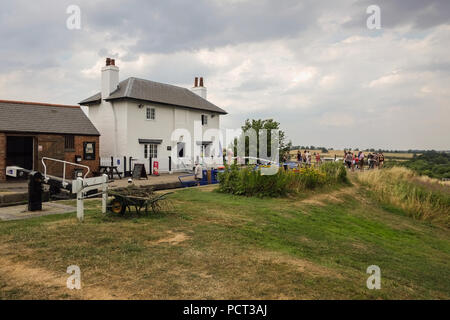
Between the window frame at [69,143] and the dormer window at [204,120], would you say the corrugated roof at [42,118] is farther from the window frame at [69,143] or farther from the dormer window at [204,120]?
the dormer window at [204,120]

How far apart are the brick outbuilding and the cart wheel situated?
12.0 m

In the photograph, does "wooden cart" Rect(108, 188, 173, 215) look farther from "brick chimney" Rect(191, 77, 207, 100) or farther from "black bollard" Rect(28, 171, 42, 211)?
"brick chimney" Rect(191, 77, 207, 100)

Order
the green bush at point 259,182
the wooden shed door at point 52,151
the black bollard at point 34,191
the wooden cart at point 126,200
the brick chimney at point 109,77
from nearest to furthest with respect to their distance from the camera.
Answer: the wooden cart at point 126,200 < the black bollard at point 34,191 < the green bush at point 259,182 < the wooden shed door at point 52,151 < the brick chimney at point 109,77

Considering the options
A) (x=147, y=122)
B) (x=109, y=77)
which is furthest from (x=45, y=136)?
(x=147, y=122)

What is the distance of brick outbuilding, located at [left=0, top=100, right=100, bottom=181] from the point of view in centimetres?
1825

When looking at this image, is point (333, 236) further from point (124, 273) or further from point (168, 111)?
point (168, 111)

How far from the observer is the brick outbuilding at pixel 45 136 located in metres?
18.2

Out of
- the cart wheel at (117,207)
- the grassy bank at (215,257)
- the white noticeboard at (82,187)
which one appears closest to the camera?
the grassy bank at (215,257)

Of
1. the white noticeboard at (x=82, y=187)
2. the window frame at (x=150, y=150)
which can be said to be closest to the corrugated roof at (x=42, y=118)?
the window frame at (x=150, y=150)

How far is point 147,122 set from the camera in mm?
24250

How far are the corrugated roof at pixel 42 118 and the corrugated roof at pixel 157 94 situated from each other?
2.90 meters

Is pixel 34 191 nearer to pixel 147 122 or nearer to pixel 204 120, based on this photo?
pixel 147 122
